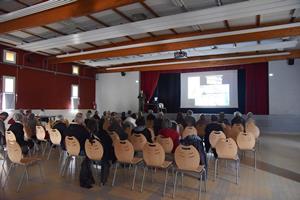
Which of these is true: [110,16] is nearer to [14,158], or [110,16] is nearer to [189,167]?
[14,158]

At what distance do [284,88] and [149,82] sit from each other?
756 cm

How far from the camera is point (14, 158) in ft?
14.0

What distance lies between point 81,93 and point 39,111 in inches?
133

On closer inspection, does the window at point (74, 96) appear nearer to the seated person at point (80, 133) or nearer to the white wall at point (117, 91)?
the white wall at point (117, 91)

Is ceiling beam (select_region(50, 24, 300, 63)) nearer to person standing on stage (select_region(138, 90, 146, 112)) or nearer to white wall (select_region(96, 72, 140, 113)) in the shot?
person standing on stage (select_region(138, 90, 146, 112))

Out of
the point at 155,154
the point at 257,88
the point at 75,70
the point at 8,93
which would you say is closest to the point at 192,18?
the point at 155,154

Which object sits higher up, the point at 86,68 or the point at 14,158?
the point at 86,68

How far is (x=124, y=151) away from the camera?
4305mm

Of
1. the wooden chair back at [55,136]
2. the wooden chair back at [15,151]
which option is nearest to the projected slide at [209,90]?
the wooden chair back at [55,136]

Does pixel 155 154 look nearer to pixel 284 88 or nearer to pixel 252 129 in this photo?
pixel 252 129

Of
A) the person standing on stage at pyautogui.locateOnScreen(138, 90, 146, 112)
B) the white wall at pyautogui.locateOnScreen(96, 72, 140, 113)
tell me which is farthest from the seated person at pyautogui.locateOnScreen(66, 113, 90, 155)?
the white wall at pyautogui.locateOnScreen(96, 72, 140, 113)

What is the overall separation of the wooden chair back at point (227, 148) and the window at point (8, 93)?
915cm

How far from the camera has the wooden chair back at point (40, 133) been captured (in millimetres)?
Result: 6613

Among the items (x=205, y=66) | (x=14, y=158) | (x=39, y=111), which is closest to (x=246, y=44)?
(x=205, y=66)
